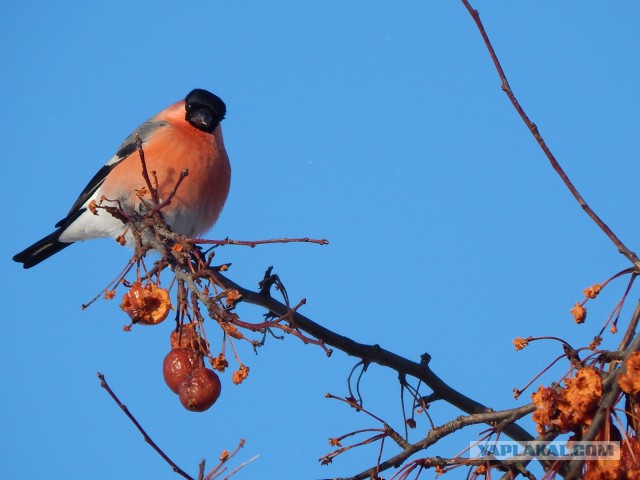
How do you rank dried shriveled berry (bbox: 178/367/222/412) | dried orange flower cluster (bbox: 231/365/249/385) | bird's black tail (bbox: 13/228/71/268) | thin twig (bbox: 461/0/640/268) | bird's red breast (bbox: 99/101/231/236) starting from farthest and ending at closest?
bird's black tail (bbox: 13/228/71/268)
bird's red breast (bbox: 99/101/231/236)
dried shriveled berry (bbox: 178/367/222/412)
dried orange flower cluster (bbox: 231/365/249/385)
thin twig (bbox: 461/0/640/268)

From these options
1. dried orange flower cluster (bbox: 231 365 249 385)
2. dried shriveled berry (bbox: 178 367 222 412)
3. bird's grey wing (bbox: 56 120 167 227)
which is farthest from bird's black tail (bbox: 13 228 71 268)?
dried orange flower cluster (bbox: 231 365 249 385)

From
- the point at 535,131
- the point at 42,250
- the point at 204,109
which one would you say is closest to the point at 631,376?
the point at 535,131

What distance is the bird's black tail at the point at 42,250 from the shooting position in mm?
4832

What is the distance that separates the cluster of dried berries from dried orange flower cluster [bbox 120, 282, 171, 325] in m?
0.07

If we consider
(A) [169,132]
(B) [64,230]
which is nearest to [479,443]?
(A) [169,132]

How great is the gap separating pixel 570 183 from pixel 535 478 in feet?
1.68

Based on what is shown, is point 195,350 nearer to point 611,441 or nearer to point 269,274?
point 269,274

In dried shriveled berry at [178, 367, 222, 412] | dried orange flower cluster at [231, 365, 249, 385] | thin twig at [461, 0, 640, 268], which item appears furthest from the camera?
dried shriveled berry at [178, 367, 222, 412]

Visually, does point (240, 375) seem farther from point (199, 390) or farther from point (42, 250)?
point (42, 250)

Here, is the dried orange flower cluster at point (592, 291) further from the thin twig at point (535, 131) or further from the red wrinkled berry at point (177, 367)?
the red wrinkled berry at point (177, 367)

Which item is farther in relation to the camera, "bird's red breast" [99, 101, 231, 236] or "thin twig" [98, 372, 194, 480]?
"bird's red breast" [99, 101, 231, 236]

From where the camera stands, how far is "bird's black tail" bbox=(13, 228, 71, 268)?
4.83m

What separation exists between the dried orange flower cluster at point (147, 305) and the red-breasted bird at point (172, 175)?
1.97 metres

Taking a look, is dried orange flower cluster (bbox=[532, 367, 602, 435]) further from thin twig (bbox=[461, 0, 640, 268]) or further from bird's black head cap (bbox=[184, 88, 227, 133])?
bird's black head cap (bbox=[184, 88, 227, 133])
